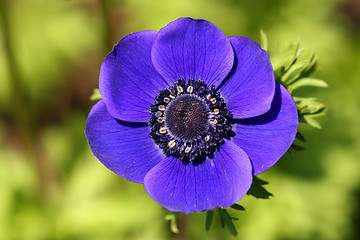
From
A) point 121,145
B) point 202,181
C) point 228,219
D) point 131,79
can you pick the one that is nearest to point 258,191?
point 228,219

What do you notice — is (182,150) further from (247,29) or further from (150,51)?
(247,29)

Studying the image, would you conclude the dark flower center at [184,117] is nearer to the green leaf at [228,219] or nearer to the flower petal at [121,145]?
the flower petal at [121,145]

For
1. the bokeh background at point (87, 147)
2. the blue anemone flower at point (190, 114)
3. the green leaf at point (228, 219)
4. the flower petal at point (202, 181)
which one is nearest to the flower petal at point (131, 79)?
the blue anemone flower at point (190, 114)

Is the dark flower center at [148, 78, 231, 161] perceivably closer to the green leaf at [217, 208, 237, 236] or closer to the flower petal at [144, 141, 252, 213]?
the flower petal at [144, 141, 252, 213]

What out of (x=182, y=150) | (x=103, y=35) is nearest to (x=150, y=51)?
(x=182, y=150)

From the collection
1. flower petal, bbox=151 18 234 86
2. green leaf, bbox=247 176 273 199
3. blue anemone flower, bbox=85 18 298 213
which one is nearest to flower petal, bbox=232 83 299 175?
blue anemone flower, bbox=85 18 298 213

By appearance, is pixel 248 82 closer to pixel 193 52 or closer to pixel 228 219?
pixel 193 52
